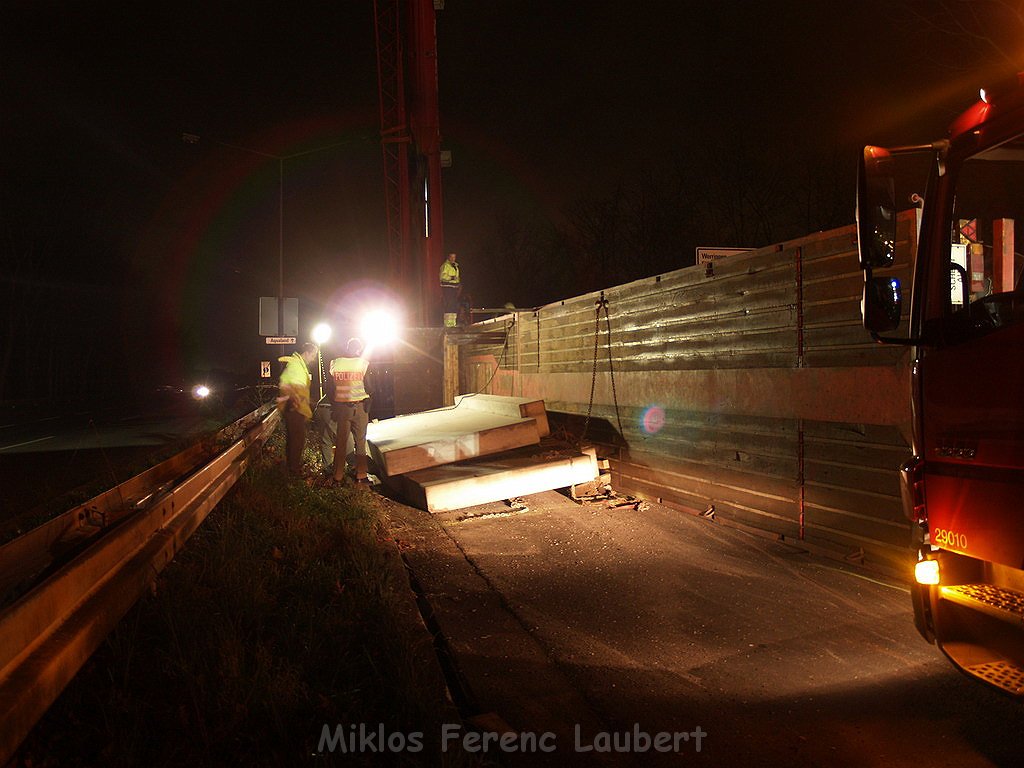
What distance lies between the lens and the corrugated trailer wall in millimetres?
5172

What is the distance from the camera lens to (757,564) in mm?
5688

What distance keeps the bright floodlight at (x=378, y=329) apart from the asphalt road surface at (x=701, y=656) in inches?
324

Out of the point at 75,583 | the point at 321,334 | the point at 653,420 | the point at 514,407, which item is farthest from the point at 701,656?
the point at 321,334

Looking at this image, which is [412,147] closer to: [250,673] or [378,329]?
[378,329]

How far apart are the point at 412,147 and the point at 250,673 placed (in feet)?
59.7

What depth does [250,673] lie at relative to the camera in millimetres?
3346

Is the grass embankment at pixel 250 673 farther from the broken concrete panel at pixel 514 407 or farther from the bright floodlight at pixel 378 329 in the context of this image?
the bright floodlight at pixel 378 329

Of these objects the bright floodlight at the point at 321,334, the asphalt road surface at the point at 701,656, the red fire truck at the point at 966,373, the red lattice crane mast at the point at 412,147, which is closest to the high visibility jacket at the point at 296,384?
the asphalt road surface at the point at 701,656

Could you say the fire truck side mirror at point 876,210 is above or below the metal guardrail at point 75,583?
above

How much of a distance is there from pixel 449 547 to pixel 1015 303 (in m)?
4.88

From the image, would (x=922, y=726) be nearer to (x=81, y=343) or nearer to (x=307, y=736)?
(x=307, y=736)

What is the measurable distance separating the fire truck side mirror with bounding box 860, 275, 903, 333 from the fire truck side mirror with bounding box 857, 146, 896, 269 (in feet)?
0.35

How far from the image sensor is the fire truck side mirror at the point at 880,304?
3.11 metres

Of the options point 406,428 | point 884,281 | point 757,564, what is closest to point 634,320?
point 757,564
